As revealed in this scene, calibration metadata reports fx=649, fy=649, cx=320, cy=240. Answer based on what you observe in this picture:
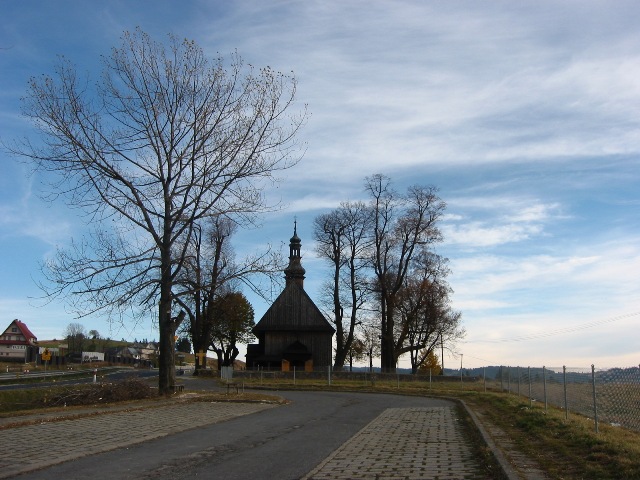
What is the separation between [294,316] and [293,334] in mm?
2048

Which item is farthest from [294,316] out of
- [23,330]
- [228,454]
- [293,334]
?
[23,330]

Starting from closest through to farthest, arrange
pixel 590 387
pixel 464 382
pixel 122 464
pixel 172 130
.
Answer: pixel 122 464 → pixel 590 387 → pixel 172 130 → pixel 464 382

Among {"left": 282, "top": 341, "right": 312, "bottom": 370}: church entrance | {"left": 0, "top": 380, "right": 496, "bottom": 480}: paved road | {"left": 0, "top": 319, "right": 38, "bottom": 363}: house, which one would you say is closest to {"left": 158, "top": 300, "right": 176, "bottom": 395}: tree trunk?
{"left": 0, "top": 380, "right": 496, "bottom": 480}: paved road

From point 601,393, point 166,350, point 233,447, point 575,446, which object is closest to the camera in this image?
point 575,446

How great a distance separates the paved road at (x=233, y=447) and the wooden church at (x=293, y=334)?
45095mm

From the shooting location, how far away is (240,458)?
9656mm

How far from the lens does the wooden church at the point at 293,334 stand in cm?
6191

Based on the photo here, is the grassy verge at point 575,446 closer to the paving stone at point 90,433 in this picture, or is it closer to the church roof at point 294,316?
the paving stone at point 90,433

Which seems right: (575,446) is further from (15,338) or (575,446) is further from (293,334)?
(15,338)

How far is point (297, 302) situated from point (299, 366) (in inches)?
280

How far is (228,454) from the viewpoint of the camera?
10.0m

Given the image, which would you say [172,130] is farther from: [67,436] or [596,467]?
[596,467]

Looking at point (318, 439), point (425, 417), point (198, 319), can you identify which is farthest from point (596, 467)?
point (198, 319)

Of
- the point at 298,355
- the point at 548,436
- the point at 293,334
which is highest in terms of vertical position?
the point at 293,334
